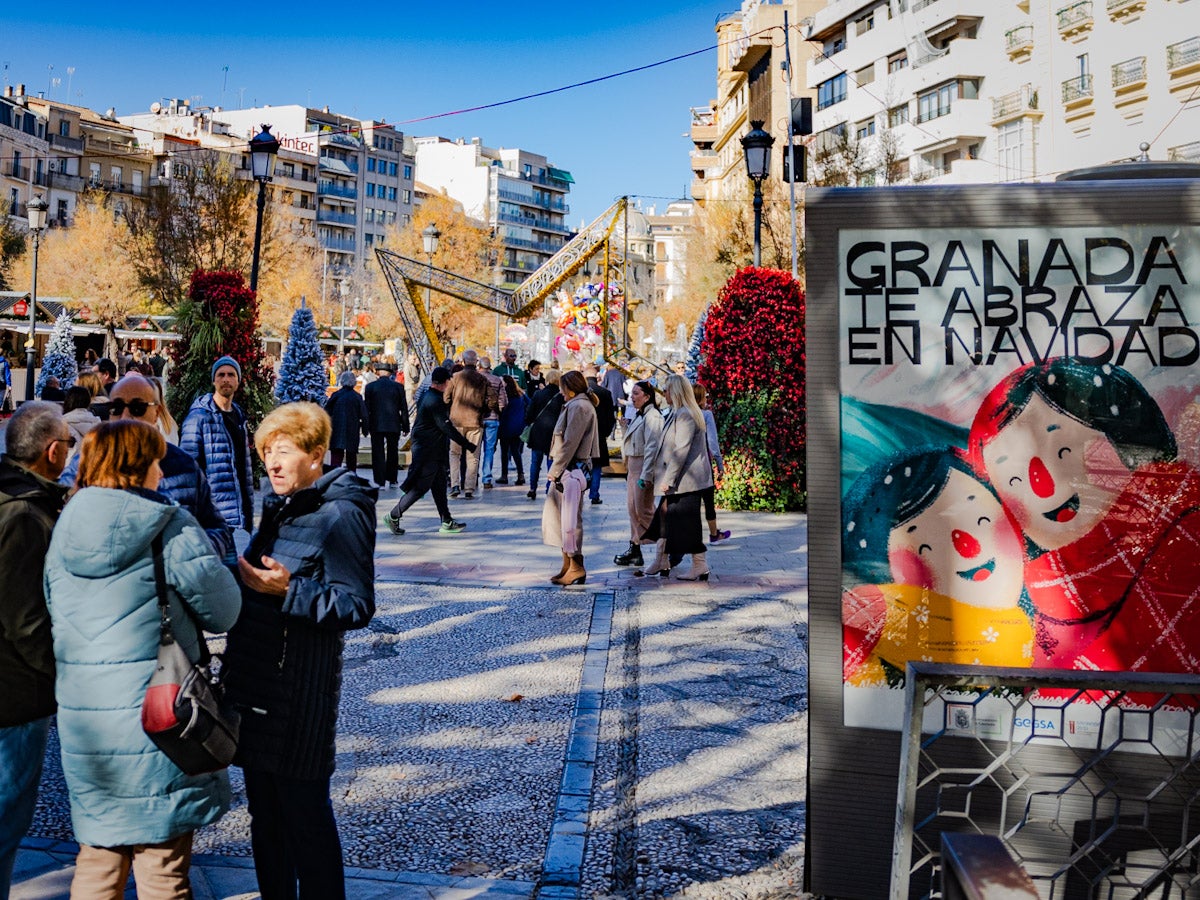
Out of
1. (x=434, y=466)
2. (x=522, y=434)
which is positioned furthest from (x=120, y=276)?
(x=434, y=466)

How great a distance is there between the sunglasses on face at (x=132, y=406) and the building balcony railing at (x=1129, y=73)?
→ 37.8 metres

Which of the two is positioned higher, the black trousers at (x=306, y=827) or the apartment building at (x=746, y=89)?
the apartment building at (x=746, y=89)

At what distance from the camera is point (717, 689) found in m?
6.66

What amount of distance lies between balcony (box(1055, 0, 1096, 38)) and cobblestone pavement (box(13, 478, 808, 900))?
121ft

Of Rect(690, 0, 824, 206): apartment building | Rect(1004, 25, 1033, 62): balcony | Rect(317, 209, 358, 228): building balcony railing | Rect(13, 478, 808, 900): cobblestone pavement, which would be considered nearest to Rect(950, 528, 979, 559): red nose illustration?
Rect(13, 478, 808, 900): cobblestone pavement

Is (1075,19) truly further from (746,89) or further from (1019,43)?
(746,89)

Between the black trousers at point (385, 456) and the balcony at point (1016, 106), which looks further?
the balcony at point (1016, 106)

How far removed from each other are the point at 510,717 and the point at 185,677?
314 cm

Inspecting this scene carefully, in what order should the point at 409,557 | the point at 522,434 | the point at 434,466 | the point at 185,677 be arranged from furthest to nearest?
the point at 522,434 < the point at 434,466 < the point at 409,557 < the point at 185,677

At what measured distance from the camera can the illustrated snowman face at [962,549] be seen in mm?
3600

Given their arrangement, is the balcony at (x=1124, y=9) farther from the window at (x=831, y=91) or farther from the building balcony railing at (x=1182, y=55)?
the window at (x=831, y=91)

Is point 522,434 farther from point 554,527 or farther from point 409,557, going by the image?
point 554,527

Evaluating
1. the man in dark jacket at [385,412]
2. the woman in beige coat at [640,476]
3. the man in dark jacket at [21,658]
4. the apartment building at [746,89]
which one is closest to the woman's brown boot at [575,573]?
the woman in beige coat at [640,476]

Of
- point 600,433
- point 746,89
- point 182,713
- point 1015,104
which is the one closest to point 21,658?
point 182,713
